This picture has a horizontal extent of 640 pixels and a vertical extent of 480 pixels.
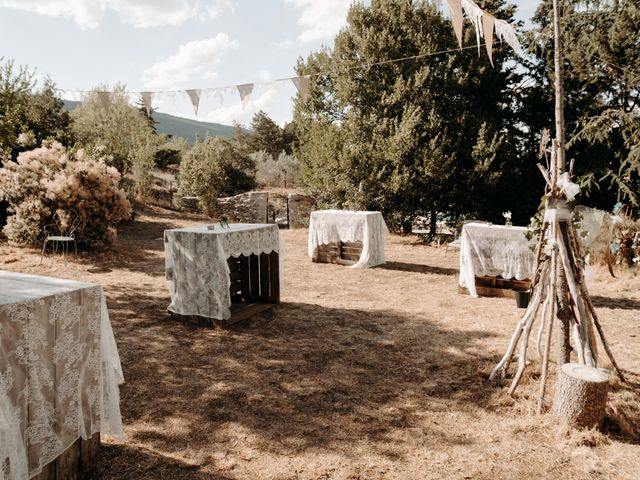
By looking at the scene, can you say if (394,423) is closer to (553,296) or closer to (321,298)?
(553,296)

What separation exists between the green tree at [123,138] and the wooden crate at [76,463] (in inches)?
658

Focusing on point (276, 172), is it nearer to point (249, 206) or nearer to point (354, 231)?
point (249, 206)

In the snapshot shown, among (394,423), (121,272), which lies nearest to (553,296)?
(394,423)

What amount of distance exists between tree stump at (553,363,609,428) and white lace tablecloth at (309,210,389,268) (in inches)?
279

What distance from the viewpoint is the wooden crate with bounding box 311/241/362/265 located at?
11008 millimetres

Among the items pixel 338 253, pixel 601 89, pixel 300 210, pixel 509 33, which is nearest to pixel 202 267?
pixel 509 33

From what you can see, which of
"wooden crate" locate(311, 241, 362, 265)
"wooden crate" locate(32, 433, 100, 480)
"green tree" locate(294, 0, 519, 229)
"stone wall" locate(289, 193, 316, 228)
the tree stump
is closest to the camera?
"wooden crate" locate(32, 433, 100, 480)

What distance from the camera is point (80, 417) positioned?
286 cm

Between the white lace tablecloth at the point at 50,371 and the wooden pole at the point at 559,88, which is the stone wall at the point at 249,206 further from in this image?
the white lace tablecloth at the point at 50,371

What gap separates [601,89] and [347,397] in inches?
616

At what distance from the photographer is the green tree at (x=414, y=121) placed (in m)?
14.9

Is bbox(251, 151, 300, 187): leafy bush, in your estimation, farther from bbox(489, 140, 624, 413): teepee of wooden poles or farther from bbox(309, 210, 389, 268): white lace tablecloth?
bbox(489, 140, 624, 413): teepee of wooden poles

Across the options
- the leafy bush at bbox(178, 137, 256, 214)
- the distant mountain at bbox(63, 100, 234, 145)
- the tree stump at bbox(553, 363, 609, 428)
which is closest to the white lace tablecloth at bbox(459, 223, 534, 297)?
the tree stump at bbox(553, 363, 609, 428)

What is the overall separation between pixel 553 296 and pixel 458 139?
11.7 meters
